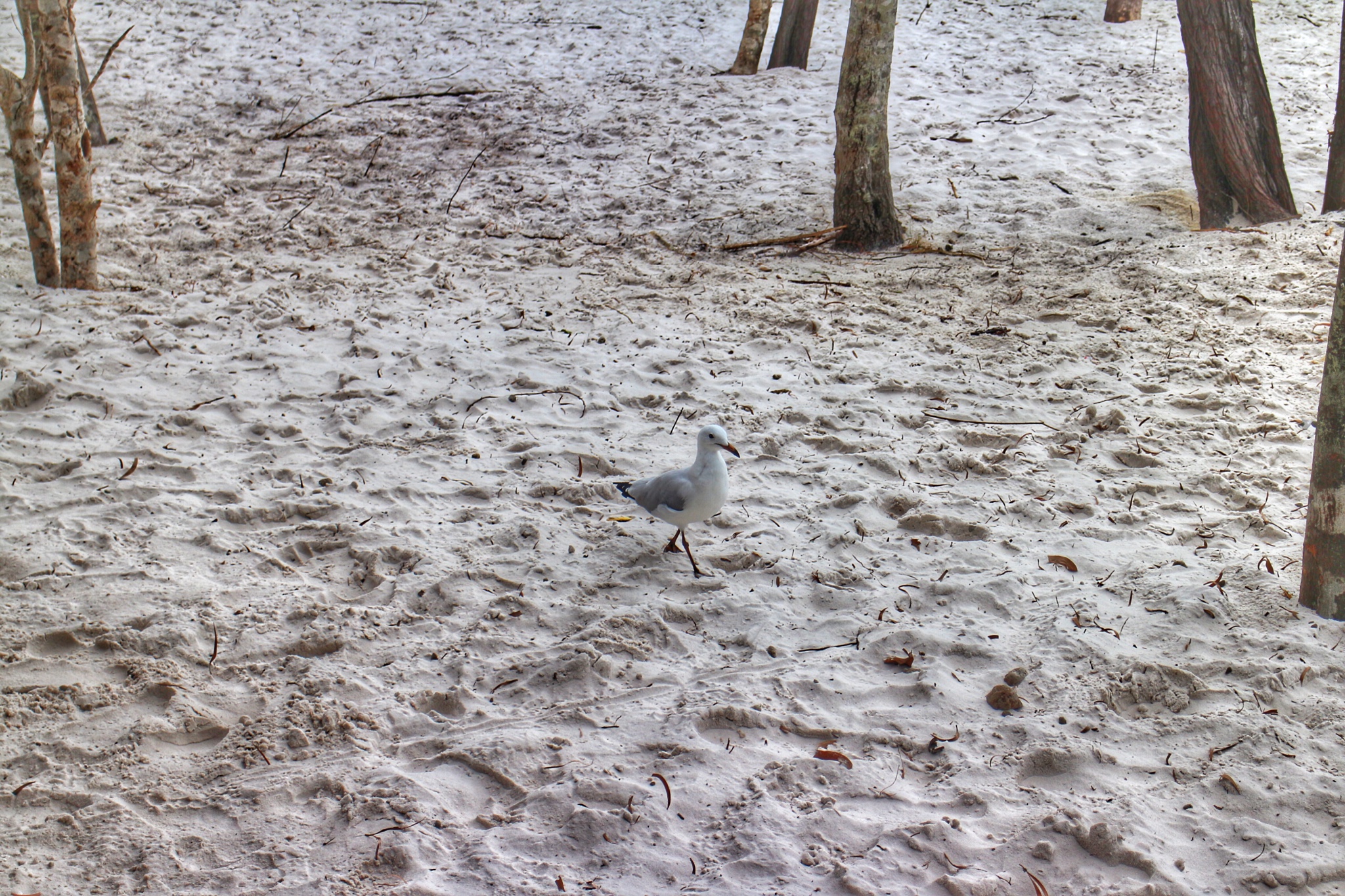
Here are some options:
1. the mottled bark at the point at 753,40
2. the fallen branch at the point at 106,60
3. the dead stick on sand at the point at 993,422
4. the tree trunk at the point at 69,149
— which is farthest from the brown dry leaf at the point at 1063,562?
the mottled bark at the point at 753,40

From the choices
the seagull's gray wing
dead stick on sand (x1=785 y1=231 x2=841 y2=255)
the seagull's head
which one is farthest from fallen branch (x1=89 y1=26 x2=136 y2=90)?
dead stick on sand (x1=785 y1=231 x2=841 y2=255)

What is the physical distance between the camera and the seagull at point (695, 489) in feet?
12.5

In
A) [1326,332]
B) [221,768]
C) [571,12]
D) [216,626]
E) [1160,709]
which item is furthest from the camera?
[571,12]

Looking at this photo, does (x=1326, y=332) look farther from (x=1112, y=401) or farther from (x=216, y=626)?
(x=216, y=626)

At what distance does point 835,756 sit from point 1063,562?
1.54 m


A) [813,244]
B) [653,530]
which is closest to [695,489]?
[653,530]

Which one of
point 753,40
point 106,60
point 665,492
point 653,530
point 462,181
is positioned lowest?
point 653,530

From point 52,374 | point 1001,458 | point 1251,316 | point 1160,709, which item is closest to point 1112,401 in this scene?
point 1001,458

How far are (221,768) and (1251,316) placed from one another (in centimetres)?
614

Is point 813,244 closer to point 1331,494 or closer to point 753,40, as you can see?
point 753,40

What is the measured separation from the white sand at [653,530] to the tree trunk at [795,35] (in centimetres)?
196

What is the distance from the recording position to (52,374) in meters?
5.23

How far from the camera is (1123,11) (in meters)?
11.1

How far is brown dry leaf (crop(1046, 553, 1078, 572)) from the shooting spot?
398 cm
